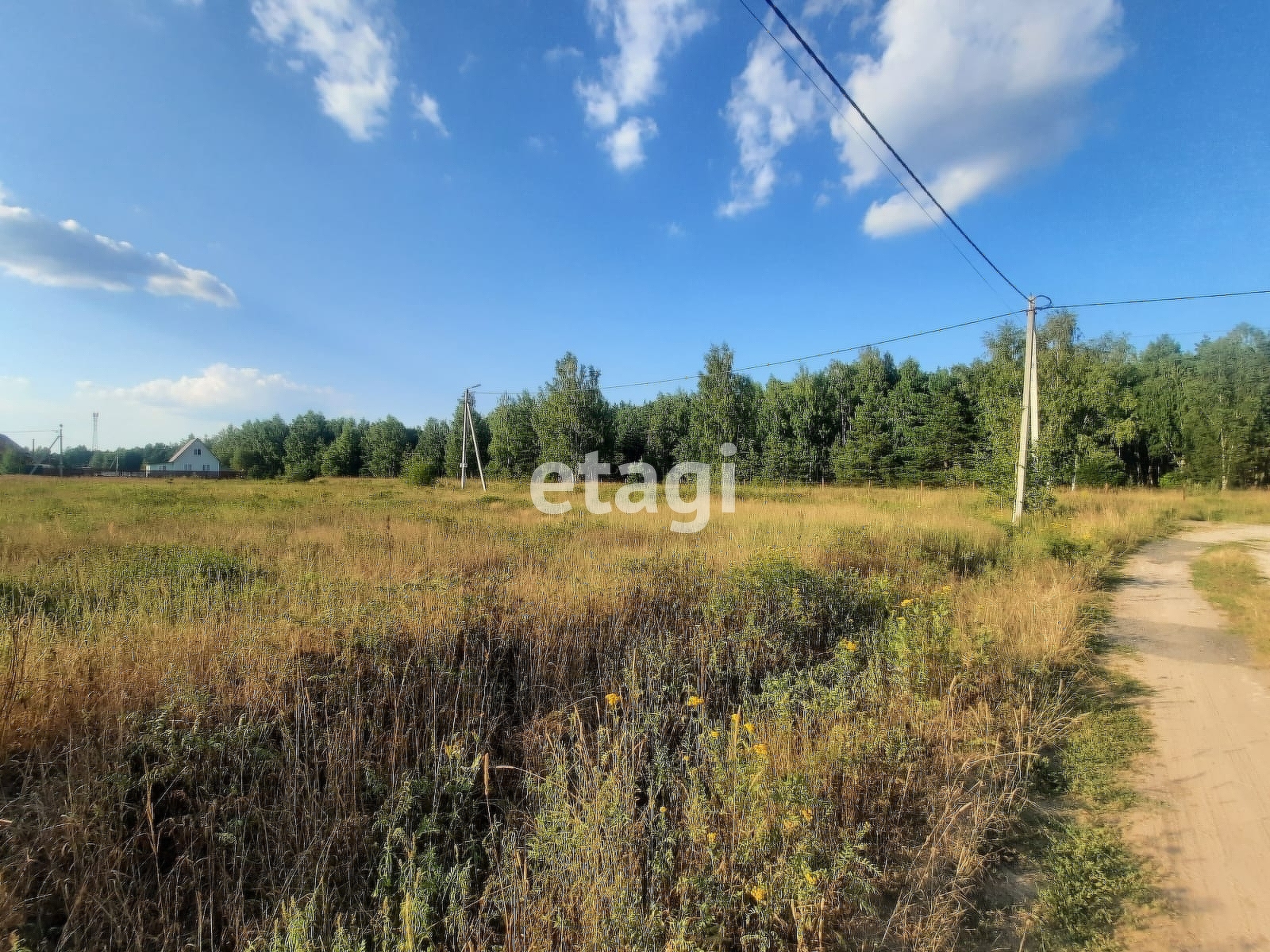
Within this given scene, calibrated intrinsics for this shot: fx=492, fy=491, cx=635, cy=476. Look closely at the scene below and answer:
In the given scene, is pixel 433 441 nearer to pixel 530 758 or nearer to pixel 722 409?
pixel 722 409

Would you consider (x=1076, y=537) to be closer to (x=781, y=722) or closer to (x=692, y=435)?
(x=781, y=722)

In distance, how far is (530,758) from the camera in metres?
3.12

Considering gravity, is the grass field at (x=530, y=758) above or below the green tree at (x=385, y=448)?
below

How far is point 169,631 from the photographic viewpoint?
3.69m

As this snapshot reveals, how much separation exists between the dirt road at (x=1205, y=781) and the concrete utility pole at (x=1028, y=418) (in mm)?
5361

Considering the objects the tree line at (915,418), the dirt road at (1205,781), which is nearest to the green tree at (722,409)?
the tree line at (915,418)

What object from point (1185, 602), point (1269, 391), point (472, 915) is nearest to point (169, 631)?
point (472, 915)

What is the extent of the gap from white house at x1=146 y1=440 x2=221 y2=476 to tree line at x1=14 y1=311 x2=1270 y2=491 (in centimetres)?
3192

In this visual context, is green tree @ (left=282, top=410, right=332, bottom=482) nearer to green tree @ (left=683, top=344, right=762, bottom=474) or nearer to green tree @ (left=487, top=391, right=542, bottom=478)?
green tree @ (left=487, top=391, right=542, bottom=478)

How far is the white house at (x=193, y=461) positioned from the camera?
2291 inches

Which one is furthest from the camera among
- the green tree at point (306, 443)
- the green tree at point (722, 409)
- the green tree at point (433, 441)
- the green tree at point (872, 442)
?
the green tree at point (306, 443)

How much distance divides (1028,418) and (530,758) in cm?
1304

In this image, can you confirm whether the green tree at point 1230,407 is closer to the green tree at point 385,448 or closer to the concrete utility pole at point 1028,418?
the concrete utility pole at point 1028,418

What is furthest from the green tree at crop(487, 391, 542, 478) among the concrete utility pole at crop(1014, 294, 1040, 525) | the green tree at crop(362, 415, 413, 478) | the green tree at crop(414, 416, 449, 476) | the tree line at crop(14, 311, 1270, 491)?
the concrete utility pole at crop(1014, 294, 1040, 525)
